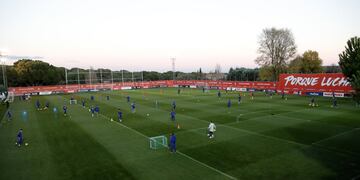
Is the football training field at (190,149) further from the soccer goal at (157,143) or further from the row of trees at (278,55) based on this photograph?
the row of trees at (278,55)

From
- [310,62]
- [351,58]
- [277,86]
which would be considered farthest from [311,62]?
[351,58]

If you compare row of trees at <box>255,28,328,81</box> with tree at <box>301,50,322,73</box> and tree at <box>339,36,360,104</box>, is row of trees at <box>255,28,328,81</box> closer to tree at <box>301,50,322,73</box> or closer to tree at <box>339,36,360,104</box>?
tree at <box>301,50,322,73</box>

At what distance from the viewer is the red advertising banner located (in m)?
48.0

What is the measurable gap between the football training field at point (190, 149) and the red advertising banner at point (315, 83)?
19709mm

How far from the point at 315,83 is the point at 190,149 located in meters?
44.5

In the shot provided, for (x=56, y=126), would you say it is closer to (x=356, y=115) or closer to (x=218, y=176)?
(x=218, y=176)

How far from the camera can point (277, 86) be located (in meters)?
61.2

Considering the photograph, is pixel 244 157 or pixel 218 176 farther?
pixel 244 157

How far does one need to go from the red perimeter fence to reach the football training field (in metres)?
20.7

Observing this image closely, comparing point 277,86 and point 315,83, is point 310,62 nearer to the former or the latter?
point 277,86

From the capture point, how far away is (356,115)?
30.4 metres

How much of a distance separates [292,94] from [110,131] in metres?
45.7

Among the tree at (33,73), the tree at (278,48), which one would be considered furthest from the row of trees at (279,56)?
the tree at (33,73)

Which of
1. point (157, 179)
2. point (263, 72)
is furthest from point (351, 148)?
point (263, 72)
